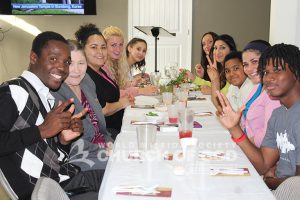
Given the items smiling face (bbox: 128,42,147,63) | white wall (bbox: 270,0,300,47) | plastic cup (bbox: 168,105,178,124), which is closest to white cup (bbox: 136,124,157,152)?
plastic cup (bbox: 168,105,178,124)

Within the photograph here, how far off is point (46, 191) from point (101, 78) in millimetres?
2271

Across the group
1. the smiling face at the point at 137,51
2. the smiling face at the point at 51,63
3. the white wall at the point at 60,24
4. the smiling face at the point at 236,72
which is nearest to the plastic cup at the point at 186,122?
the smiling face at the point at 51,63

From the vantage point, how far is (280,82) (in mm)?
2043

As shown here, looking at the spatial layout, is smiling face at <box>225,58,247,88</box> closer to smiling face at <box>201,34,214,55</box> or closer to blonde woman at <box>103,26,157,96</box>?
blonde woman at <box>103,26,157,96</box>

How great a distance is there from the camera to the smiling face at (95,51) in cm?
348

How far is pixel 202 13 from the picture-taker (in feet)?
23.8

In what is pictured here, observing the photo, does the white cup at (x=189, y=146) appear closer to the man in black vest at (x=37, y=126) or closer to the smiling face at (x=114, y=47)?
the man in black vest at (x=37, y=126)

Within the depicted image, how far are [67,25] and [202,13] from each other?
229 centimetres

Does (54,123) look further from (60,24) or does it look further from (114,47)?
(60,24)

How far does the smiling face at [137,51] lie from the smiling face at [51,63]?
3.00m

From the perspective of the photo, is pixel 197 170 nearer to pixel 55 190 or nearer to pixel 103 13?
pixel 55 190

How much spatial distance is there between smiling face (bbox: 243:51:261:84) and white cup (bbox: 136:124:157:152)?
134 cm

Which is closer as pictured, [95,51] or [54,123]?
[54,123]

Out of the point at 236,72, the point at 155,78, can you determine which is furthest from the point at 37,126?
the point at 155,78
